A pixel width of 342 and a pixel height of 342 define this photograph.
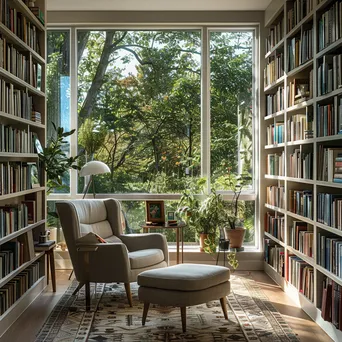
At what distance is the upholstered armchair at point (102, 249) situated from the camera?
4.88 meters

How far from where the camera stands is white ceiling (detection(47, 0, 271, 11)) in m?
6.33

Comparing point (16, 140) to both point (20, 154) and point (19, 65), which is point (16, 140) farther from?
point (19, 65)

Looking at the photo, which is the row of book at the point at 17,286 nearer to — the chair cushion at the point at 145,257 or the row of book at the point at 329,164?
the chair cushion at the point at 145,257

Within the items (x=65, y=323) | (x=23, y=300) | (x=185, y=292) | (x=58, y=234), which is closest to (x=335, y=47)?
(x=185, y=292)

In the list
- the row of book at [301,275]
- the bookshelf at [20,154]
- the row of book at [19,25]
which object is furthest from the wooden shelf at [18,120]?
the row of book at [301,275]

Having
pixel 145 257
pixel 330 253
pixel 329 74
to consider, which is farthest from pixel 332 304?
pixel 145 257

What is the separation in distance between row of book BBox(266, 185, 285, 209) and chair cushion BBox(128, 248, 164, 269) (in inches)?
56.4

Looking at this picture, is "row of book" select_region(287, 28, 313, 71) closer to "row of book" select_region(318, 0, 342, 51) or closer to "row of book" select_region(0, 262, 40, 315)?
"row of book" select_region(318, 0, 342, 51)

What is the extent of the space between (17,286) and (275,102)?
3.46 meters

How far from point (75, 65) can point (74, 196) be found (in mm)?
1679

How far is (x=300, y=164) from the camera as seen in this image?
4.94m

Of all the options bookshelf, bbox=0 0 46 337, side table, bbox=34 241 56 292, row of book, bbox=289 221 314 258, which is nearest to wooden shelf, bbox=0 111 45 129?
bookshelf, bbox=0 0 46 337

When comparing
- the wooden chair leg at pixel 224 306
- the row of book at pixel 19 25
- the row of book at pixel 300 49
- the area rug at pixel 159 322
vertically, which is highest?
the row of book at pixel 19 25

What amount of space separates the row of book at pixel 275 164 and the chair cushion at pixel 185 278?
1753 mm
